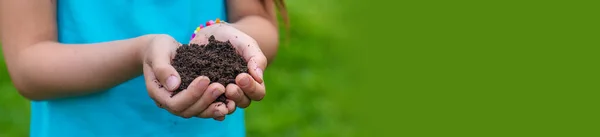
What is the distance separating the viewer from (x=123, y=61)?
51.6 inches

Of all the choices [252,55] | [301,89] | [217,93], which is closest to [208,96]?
[217,93]

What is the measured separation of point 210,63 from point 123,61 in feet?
0.44

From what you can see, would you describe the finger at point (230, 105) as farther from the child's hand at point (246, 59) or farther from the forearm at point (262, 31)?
the forearm at point (262, 31)

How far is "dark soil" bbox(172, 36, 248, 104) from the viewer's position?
1.23 meters

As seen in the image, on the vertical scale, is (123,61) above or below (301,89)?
below

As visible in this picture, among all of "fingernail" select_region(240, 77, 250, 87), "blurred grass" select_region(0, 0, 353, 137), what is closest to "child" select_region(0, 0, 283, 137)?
"fingernail" select_region(240, 77, 250, 87)

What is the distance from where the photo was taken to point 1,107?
9.89 feet

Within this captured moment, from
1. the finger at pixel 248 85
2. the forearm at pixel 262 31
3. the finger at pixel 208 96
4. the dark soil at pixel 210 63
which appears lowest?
the finger at pixel 208 96

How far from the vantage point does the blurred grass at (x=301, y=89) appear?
119 inches

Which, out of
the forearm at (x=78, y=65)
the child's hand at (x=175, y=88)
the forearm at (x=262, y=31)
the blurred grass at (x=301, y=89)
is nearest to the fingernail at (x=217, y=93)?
the child's hand at (x=175, y=88)

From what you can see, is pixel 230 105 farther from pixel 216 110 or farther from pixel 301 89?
pixel 301 89

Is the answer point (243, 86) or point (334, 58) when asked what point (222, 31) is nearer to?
point (243, 86)

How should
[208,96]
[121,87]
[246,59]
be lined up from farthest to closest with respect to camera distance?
[121,87], [246,59], [208,96]

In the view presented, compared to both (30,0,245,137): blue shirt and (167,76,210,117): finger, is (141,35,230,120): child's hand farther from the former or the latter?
(30,0,245,137): blue shirt
